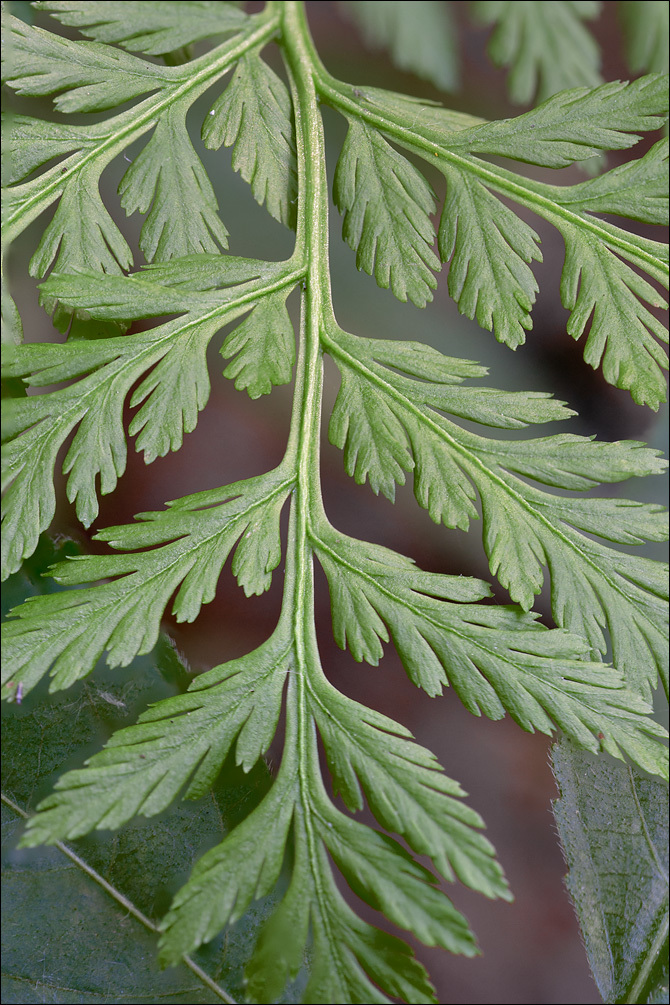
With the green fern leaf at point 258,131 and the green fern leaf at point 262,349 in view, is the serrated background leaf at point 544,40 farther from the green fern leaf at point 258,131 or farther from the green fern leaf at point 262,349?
the green fern leaf at point 262,349

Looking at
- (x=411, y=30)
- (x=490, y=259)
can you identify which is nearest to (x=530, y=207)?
(x=490, y=259)

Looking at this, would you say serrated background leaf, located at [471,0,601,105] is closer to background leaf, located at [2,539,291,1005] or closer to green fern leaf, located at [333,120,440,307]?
green fern leaf, located at [333,120,440,307]

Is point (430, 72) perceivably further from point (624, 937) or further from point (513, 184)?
point (624, 937)

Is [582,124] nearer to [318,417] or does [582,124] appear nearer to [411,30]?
[411,30]

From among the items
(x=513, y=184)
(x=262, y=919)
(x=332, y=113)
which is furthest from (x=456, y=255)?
(x=262, y=919)

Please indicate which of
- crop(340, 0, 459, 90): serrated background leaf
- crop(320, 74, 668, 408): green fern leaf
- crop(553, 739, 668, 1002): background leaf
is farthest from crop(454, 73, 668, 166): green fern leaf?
crop(553, 739, 668, 1002): background leaf
